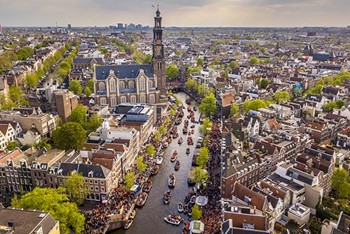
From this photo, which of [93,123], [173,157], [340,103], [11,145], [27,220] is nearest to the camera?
[27,220]

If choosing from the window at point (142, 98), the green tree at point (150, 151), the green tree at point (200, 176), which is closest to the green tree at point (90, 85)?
the window at point (142, 98)

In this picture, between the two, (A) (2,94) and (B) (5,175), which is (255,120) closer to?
(B) (5,175)

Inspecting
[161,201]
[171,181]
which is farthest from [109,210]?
[171,181]

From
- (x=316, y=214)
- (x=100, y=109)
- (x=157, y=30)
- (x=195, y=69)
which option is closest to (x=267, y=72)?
(x=195, y=69)

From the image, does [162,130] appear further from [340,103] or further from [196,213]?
[340,103]

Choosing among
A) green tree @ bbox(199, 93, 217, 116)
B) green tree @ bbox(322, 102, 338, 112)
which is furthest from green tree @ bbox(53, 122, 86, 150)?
green tree @ bbox(322, 102, 338, 112)

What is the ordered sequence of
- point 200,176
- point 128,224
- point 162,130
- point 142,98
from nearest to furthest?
point 128,224 < point 200,176 < point 162,130 < point 142,98

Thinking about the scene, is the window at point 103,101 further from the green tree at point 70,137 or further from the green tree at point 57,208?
the green tree at point 57,208
